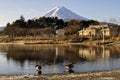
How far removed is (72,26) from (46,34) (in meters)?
11.3

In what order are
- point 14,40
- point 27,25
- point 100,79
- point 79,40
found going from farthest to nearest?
point 27,25, point 14,40, point 79,40, point 100,79

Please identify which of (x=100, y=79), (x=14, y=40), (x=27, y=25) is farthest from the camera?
(x=27, y=25)

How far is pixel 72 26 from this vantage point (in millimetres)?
122312

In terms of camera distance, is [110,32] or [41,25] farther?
[41,25]

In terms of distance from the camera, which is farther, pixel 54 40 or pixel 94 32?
pixel 94 32

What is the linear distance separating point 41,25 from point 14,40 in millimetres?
26955

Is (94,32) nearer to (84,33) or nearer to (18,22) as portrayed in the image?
(84,33)

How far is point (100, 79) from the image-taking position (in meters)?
16.4

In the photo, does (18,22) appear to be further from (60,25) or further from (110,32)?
(110,32)

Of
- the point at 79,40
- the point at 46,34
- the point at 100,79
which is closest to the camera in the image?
the point at 100,79

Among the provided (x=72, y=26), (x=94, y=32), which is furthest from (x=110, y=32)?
(x=72, y=26)

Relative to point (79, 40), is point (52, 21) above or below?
above

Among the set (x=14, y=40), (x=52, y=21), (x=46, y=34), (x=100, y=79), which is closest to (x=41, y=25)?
(x=52, y=21)

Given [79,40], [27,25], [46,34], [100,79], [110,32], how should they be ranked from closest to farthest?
1. [100,79]
2. [79,40]
3. [110,32]
4. [46,34]
5. [27,25]
